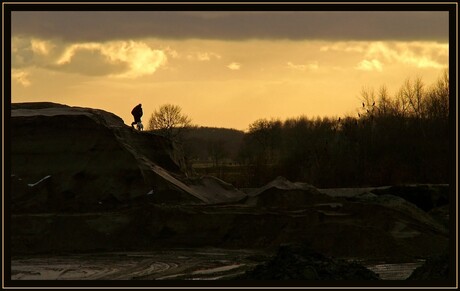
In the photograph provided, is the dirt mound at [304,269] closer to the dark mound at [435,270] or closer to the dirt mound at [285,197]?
the dark mound at [435,270]

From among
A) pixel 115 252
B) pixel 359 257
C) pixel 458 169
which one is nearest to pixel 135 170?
pixel 115 252

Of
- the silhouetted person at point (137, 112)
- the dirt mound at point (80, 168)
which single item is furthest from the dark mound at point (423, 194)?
the silhouetted person at point (137, 112)

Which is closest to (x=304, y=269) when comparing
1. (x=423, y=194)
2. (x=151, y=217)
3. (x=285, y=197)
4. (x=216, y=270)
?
(x=216, y=270)

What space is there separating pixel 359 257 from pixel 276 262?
5896mm

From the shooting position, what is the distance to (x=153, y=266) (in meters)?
17.8

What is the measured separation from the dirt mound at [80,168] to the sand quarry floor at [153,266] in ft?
9.18

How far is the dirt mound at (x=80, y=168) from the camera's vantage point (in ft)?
74.6

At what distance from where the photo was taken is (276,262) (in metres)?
14.0

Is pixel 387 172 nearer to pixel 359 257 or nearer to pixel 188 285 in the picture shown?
pixel 359 257

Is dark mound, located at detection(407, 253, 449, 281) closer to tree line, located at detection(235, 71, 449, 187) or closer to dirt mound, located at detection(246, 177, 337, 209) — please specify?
dirt mound, located at detection(246, 177, 337, 209)

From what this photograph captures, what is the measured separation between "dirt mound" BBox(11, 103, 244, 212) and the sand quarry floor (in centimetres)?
280

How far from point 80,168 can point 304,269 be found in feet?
36.9

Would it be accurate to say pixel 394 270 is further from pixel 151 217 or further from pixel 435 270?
pixel 151 217

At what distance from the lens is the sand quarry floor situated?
16219mm
